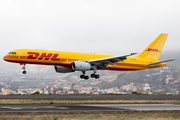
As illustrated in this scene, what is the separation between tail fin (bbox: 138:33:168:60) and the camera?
60875 millimetres

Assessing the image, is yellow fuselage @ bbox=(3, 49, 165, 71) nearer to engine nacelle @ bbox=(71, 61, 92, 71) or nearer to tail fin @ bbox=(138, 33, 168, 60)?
engine nacelle @ bbox=(71, 61, 92, 71)

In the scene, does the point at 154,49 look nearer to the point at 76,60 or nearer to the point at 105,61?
the point at 105,61

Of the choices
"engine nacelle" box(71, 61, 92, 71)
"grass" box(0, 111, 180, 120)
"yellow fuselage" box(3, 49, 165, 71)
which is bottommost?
"grass" box(0, 111, 180, 120)

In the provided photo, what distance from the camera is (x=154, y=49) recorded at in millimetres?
61938

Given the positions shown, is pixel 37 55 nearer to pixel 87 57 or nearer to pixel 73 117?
pixel 87 57

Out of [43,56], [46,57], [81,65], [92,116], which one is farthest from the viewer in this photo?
[81,65]

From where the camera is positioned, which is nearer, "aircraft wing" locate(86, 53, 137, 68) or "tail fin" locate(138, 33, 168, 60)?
"aircraft wing" locate(86, 53, 137, 68)

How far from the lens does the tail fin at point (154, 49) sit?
60.9 metres

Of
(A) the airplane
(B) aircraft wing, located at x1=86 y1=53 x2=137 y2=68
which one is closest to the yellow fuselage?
(A) the airplane

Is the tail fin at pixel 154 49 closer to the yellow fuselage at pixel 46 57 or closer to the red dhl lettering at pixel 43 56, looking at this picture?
the yellow fuselage at pixel 46 57

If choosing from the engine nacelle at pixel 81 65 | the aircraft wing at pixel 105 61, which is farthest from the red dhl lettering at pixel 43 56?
the aircraft wing at pixel 105 61

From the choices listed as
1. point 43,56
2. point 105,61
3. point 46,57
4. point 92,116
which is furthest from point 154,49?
point 92,116

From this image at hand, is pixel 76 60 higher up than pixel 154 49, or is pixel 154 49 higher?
pixel 154 49

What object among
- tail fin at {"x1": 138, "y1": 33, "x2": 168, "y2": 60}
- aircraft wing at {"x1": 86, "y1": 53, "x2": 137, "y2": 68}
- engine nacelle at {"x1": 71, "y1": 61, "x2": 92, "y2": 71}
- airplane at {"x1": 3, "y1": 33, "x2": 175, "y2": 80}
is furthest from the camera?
tail fin at {"x1": 138, "y1": 33, "x2": 168, "y2": 60}
